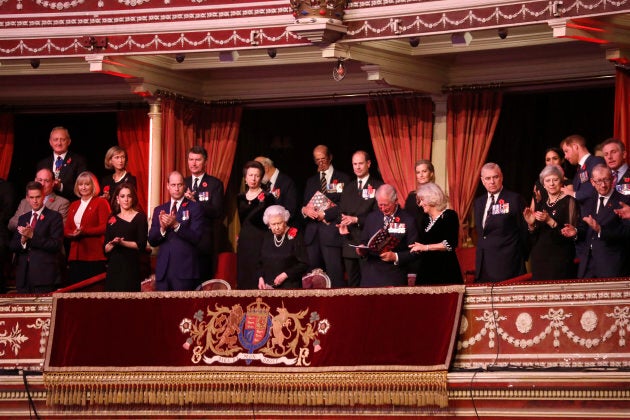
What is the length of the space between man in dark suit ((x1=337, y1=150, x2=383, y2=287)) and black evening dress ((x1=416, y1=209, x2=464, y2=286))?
4.48 feet

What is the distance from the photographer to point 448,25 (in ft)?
38.0

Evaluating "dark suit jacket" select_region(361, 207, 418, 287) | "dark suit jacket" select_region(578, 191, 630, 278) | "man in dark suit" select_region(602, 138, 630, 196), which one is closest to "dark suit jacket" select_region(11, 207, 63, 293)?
"dark suit jacket" select_region(361, 207, 418, 287)

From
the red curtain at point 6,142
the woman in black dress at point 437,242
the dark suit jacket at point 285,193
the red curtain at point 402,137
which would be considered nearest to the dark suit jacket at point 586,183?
the woman in black dress at point 437,242

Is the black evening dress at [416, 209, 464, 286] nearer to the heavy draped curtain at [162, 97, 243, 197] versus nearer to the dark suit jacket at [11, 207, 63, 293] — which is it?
the dark suit jacket at [11, 207, 63, 293]

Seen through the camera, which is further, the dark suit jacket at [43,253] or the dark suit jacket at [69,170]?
the dark suit jacket at [69,170]

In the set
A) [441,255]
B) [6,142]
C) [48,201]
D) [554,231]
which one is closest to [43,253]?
[48,201]

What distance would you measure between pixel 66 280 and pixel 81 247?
65cm

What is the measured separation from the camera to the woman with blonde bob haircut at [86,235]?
38.2 feet

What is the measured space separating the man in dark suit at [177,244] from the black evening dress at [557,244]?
2950 mm

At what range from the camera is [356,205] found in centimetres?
1151

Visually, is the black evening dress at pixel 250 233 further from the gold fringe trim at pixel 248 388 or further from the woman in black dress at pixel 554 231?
the woman in black dress at pixel 554 231

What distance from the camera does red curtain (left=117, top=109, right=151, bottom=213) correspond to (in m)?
14.2

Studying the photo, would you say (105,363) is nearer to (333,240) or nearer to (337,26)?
(333,240)

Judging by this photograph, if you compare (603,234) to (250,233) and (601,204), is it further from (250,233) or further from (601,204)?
(250,233)
